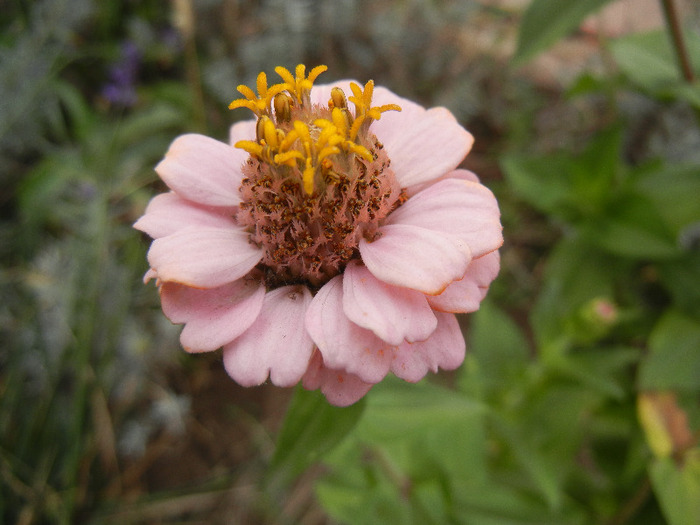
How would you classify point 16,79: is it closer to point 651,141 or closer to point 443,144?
point 443,144

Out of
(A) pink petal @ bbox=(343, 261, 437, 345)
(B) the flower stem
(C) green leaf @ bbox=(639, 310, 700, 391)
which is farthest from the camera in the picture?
(C) green leaf @ bbox=(639, 310, 700, 391)

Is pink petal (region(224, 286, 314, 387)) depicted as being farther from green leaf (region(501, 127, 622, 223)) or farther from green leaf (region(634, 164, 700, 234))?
green leaf (region(634, 164, 700, 234))

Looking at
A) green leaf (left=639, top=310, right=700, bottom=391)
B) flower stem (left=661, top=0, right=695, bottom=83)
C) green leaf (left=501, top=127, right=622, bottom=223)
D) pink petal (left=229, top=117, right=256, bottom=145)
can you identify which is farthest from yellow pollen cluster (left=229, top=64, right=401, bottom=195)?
green leaf (left=639, top=310, right=700, bottom=391)

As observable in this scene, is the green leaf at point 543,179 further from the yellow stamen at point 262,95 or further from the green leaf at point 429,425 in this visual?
the yellow stamen at point 262,95

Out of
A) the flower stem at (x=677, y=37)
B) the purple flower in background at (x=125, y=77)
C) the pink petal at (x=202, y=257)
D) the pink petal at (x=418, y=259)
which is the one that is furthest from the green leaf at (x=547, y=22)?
the purple flower in background at (x=125, y=77)

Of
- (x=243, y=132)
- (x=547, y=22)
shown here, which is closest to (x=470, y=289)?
(x=243, y=132)

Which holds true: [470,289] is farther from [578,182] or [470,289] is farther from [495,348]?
[578,182]
